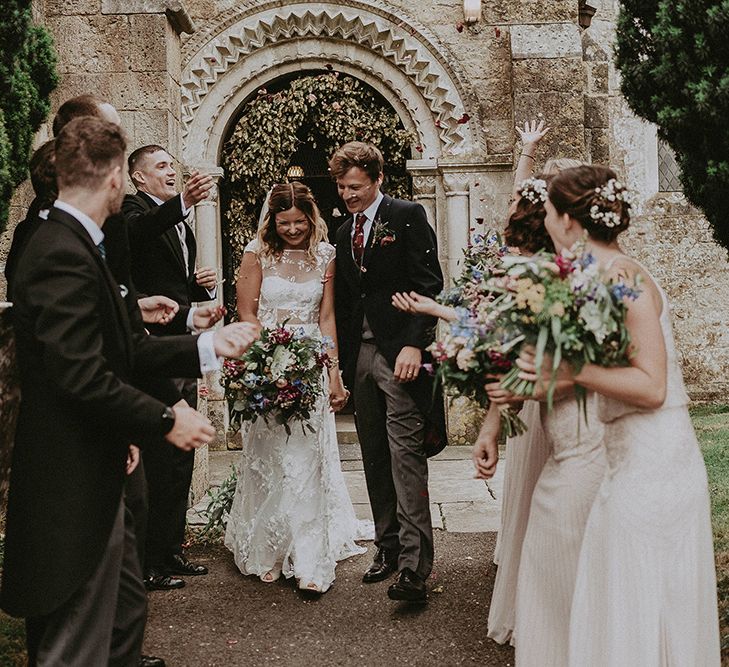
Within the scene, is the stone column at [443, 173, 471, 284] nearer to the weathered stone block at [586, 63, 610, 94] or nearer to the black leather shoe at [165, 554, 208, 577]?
the weathered stone block at [586, 63, 610, 94]

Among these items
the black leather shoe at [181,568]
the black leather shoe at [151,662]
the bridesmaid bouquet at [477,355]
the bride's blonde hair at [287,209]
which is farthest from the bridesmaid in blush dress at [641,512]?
the black leather shoe at [181,568]

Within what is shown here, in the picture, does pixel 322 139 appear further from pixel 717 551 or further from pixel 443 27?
pixel 717 551

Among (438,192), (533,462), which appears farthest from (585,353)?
(438,192)

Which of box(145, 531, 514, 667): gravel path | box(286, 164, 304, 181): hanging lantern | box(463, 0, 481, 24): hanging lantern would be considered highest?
box(463, 0, 481, 24): hanging lantern

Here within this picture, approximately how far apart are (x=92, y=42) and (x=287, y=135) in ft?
8.64

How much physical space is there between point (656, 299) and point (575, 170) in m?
0.50

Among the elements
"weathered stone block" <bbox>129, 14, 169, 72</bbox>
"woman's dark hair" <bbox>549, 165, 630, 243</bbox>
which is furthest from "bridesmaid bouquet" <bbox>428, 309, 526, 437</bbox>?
"weathered stone block" <bbox>129, 14, 169, 72</bbox>

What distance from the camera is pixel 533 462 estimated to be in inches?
158

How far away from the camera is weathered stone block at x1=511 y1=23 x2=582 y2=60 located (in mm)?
9047

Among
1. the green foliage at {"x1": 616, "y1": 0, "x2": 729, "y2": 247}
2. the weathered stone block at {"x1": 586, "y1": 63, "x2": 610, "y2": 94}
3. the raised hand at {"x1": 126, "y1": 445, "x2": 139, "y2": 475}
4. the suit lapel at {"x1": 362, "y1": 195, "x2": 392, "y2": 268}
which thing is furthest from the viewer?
the weathered stone block at {"x1": 586, "y1": 63, "x2": 610, "y2": 94}

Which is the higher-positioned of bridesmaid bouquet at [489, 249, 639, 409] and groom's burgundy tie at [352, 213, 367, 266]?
groom's burgundy tie at [352, 213, 367, 266]

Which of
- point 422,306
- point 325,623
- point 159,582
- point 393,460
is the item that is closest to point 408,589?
point 325,623

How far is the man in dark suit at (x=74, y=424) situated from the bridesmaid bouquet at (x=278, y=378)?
2.05 meters

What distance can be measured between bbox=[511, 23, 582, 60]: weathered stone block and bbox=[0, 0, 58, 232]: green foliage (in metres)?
4.87
